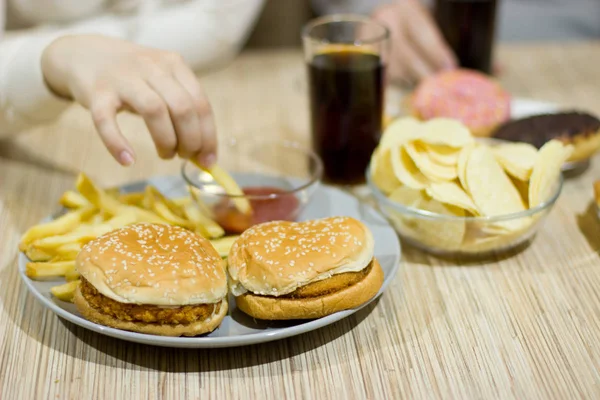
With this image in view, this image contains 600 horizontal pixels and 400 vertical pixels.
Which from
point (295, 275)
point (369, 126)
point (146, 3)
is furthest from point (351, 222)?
point (146, 3)

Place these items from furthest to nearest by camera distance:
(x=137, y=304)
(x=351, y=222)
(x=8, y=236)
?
(x=8, y=236) → (x=351, y=222) → (x=137, y=304)

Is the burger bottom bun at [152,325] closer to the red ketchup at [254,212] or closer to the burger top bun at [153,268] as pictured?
the burger top bun at [153,268]

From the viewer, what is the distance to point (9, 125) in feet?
5.56

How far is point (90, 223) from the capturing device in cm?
131

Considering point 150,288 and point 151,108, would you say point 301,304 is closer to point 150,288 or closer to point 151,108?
point 150,288

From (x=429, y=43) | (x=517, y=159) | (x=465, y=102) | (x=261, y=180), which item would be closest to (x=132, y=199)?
(x=261, y=180)

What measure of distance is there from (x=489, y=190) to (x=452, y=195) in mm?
74

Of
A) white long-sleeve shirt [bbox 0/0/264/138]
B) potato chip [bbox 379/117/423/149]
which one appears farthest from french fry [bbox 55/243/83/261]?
white long-sleeve shirt [bbox 0/0/264/138]

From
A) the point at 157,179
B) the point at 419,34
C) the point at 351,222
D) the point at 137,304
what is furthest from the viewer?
the point at 419,34

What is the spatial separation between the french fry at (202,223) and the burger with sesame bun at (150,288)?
0.65 ft

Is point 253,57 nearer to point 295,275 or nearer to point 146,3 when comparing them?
point 146,3

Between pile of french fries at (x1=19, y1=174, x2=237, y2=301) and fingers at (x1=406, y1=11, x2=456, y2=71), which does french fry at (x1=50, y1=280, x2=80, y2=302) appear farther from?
fingers at (x1=406, y1=11, x2=456, y2=71)

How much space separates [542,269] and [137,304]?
788 millimetres

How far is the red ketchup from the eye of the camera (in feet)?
4.31
